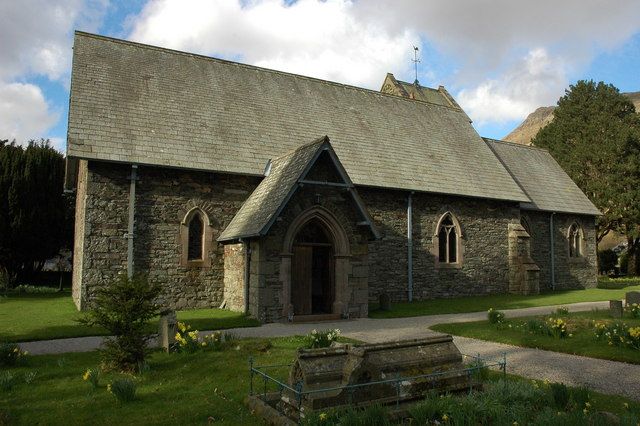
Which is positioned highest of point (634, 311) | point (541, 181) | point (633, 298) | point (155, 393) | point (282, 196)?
point (541, 181)

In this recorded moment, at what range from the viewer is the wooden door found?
16.2m

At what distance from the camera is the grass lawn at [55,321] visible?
41.3 feet

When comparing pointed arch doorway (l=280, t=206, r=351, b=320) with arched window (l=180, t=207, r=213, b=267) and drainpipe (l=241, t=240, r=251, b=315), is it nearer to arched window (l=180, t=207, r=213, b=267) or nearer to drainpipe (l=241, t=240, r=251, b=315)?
drainpipe (l=241, t=240, r=251, b=315)

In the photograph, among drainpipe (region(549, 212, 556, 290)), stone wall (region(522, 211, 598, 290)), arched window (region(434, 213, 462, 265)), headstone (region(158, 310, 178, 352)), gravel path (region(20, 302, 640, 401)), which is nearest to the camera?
gravel path (region(20, 302, 640, 401))

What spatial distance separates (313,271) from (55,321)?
26.9ft

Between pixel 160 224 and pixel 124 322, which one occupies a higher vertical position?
pixel 160 224

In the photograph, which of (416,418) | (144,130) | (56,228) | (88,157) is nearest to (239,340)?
(416,418)

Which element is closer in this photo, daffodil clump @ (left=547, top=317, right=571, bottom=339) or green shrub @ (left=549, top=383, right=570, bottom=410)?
green shrub @ (left=549, top=383, right=570, bottom=410)

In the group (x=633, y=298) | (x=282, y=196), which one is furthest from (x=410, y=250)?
(x=282, y=196)

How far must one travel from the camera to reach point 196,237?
60.2 feet

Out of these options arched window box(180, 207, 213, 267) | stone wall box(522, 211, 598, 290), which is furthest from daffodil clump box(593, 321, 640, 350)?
stone wall box(522, 211, 598, 290)

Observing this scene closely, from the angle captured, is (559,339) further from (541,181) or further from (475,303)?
(541,181)

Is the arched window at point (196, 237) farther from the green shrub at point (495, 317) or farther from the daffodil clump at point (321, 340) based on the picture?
the green shrub at point (495, 317)

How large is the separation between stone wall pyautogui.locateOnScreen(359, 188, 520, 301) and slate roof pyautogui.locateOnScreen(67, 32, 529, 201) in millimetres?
706
